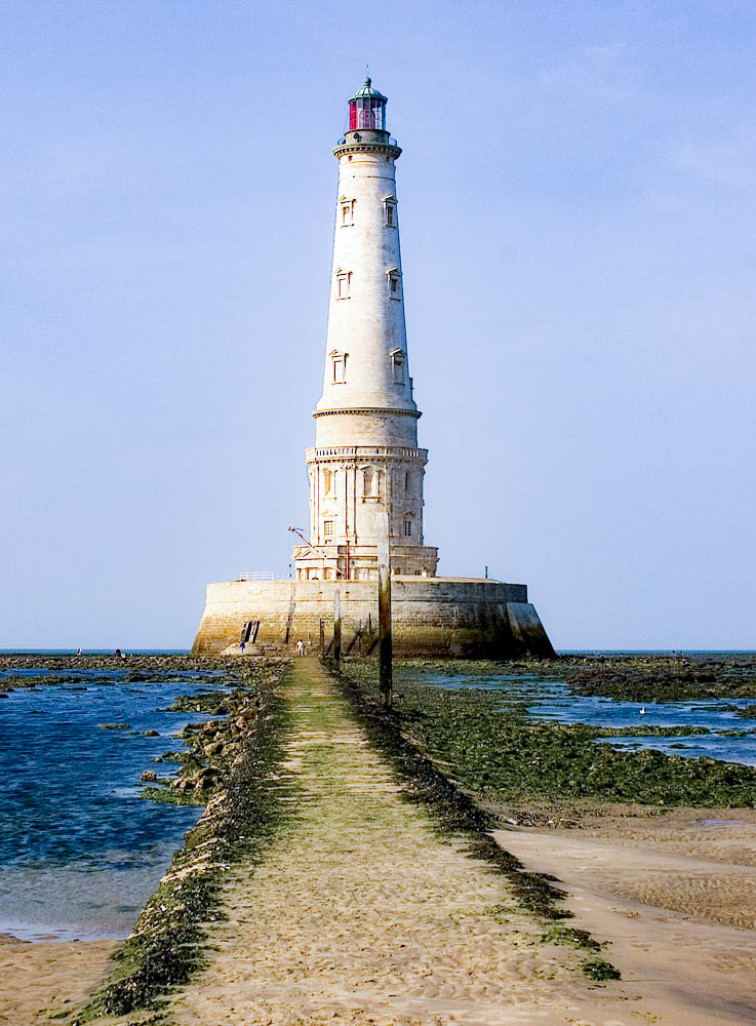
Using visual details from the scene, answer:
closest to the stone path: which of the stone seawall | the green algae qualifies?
the green algae

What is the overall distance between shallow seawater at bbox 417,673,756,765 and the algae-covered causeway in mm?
1194

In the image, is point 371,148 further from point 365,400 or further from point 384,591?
point 384,591

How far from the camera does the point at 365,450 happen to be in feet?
175

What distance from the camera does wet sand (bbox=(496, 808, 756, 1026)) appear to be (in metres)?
6.83

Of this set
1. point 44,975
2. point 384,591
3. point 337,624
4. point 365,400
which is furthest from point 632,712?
point 365,400

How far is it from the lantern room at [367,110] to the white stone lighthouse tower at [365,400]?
58 mm

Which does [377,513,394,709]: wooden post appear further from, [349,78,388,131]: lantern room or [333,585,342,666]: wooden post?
[349,78,388,131]: lantern room

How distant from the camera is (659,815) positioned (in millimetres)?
13992

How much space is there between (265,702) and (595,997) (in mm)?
18562

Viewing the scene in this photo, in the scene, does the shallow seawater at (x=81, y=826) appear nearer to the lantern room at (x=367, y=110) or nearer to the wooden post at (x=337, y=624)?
the wooden post at (x=337, y=624)

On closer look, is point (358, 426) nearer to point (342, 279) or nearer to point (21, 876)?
point (342, 279)

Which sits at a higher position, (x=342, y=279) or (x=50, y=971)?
(x=342, y=279)

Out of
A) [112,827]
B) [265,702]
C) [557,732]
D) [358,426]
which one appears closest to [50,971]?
[112,827]

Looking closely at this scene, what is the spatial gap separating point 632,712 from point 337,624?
1766 centimetres
